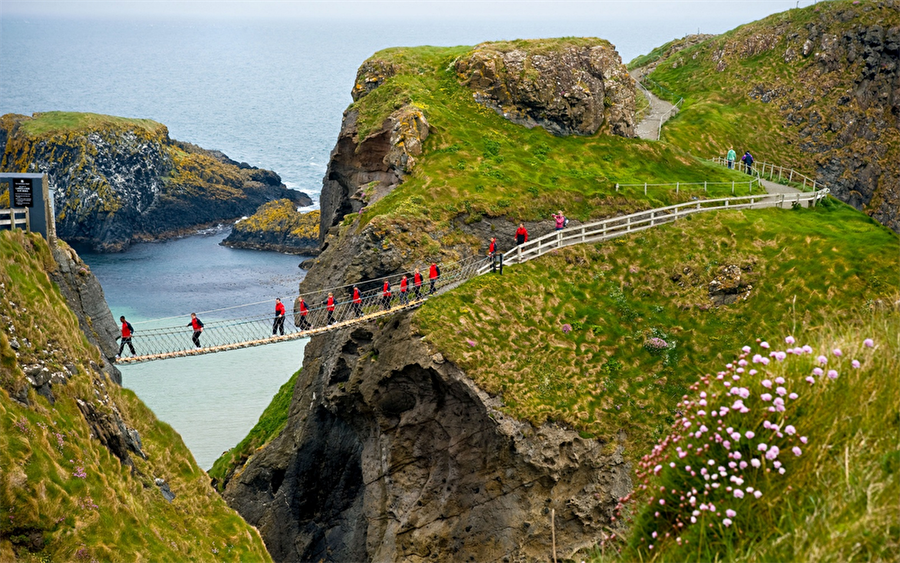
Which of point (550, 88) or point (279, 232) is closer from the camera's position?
point (550, 88)

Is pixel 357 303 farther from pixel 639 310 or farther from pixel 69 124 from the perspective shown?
pixel 69 124

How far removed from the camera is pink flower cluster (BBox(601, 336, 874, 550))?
65.6ft

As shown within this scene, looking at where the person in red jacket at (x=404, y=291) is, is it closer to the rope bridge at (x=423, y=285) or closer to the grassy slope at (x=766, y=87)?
the rope bridge at (x=423, y=285)

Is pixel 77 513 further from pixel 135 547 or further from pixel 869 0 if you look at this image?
pixel 869 0

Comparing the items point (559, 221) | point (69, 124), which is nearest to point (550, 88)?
point (559, 221)

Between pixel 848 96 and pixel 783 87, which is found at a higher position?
pixel 783 87

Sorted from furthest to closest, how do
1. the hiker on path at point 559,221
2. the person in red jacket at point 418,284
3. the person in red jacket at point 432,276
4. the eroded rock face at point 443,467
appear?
1. the hiker on path at point 559,221
2. the person in red jacket at point 432,276
3. the person in red jacket at point 418,284
4. the eroded rock face at point 443,467

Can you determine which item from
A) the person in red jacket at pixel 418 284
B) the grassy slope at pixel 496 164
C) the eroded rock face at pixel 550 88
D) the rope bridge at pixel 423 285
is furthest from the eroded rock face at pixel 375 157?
the person in red jacket at pixel 418 284

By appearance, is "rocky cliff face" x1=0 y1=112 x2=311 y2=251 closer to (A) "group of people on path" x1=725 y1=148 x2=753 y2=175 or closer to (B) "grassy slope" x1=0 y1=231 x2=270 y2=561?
(A) "group of people on path" x1=725 y1=148 x2=753 y2=175

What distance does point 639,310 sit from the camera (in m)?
49.4

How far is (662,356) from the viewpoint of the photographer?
4659 centimetres

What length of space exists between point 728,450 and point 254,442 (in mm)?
40696

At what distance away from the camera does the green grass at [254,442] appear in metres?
55.8

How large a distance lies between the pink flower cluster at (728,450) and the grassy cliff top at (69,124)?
12299 centimetres
